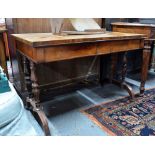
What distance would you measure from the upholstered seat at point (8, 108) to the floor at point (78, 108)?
444mm

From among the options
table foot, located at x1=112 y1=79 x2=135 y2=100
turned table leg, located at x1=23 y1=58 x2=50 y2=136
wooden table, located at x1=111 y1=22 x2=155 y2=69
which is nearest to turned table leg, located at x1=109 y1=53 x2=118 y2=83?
table foot, located at x1=112 y1=79 x2=135 y2=100

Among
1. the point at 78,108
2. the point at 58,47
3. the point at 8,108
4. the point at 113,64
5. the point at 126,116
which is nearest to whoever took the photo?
the point at 8,108

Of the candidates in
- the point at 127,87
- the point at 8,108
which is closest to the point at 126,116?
the point at 127,87

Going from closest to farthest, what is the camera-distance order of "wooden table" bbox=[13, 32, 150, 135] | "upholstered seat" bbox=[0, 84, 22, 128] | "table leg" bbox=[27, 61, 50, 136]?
1. "upholstered seat" bbox=[0, 84, 22, 128]
2. "wooden table" bbox=[13, 32, 150, 135]
3. "table leg" bbox=[27, 61, 50, 136]

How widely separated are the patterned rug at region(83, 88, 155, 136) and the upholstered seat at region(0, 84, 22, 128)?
72cm

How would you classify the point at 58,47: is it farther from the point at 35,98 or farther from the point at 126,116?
the point at 126,116

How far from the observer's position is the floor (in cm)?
141

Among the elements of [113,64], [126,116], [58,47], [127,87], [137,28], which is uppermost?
[137,28]

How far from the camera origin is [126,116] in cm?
160

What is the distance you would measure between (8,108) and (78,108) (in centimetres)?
86

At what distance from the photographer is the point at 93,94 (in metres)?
2.05

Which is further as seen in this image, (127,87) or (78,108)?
(127,87)

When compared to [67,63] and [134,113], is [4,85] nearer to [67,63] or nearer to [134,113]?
[67,63]

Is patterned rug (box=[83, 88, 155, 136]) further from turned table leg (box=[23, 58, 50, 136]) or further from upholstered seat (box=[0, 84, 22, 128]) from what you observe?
upholstered seat (box=[0, 84, 22, 128])
